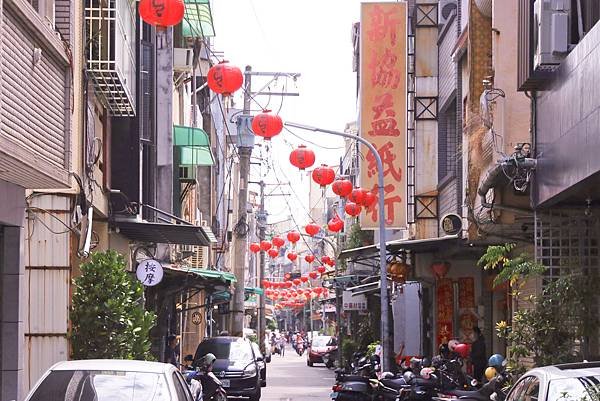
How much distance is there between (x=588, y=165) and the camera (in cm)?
1354

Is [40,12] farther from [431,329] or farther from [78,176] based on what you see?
[431,329]

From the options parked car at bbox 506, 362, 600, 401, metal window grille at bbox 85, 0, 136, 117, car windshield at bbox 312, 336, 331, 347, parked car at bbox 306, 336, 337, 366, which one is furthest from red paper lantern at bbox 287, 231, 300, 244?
parked car at bbox 506, 362, 600, 401

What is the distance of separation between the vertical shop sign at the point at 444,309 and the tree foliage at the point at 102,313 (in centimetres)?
1430

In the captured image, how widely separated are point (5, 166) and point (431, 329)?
23.2 m

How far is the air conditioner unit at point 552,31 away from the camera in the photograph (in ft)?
49.7

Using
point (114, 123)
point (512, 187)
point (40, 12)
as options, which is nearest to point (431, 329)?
point (114, 123)

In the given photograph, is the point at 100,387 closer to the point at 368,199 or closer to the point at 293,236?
the point at 368,199

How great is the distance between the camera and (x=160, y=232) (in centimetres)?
2506

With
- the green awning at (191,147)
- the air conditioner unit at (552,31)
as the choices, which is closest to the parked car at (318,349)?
the green awning at (191,147)

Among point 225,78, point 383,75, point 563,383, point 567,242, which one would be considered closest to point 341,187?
point 383,75

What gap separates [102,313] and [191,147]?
1547 centimetres

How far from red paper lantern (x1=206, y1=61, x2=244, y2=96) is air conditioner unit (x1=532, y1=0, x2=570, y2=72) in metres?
4.94

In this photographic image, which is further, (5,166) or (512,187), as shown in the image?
(512,187)

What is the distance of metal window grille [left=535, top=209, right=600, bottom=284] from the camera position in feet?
54.0
